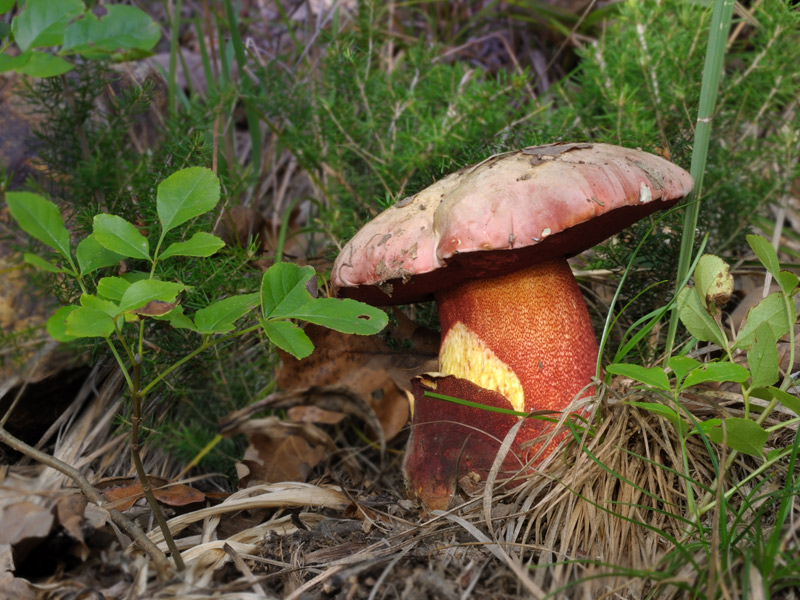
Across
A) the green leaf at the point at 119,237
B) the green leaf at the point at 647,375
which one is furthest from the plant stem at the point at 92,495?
the green leaf at the point at 647,375

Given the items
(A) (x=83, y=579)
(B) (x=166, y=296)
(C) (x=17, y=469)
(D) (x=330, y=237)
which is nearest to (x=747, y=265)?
(D) (x=330, y=237)

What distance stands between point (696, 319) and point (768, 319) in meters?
0.13

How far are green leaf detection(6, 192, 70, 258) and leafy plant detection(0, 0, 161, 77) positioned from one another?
0.26 metres

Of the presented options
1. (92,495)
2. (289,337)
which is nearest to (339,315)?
(289,337)

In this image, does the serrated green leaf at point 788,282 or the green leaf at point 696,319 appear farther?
the green leaf at point 696,319

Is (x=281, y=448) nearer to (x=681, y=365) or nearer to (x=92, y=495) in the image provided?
(x=92, y=495)

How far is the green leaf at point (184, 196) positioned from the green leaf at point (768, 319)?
3.34 feet

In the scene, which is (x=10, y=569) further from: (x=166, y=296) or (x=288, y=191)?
(x=288, y=191)

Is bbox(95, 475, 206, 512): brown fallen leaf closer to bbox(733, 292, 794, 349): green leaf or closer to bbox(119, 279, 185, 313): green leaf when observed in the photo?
bbox(119, 279, 185, 313): green leaf

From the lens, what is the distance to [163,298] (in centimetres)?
96

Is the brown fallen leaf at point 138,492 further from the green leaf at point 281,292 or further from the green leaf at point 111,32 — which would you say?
the green leaf at point 111,32

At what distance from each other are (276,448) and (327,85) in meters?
1.15

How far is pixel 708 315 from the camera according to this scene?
4.17 feet

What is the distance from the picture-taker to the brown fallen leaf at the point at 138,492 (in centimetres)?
128
